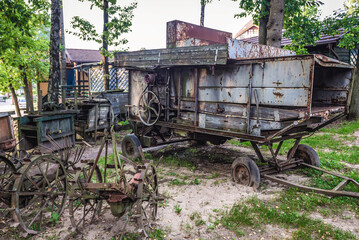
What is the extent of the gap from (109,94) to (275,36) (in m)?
8.19

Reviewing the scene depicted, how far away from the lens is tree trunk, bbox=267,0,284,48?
33.2 feet

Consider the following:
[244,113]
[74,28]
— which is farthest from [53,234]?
[74,28]

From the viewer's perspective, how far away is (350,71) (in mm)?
6695

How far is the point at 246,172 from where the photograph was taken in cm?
645

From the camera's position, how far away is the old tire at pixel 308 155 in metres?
7.40

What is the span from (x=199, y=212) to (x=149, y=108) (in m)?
4.28

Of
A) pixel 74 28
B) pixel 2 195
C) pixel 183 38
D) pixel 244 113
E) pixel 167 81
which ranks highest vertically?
pixel 74 28

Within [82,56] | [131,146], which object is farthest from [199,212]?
[82,56]

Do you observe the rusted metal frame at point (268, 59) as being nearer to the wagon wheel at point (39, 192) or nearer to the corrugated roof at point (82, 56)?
the wagon wheel at point (39, 192)

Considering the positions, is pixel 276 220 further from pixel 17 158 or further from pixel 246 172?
pixel 17 158

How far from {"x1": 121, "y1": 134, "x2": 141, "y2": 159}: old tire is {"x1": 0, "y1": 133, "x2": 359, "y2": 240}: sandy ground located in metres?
1.17

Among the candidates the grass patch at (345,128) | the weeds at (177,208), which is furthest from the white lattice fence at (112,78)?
the weeds at (177,208)

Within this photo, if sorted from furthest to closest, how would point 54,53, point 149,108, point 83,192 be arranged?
point 54,53
point 149,108
point 83,192

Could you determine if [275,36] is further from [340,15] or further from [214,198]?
[214,198]
